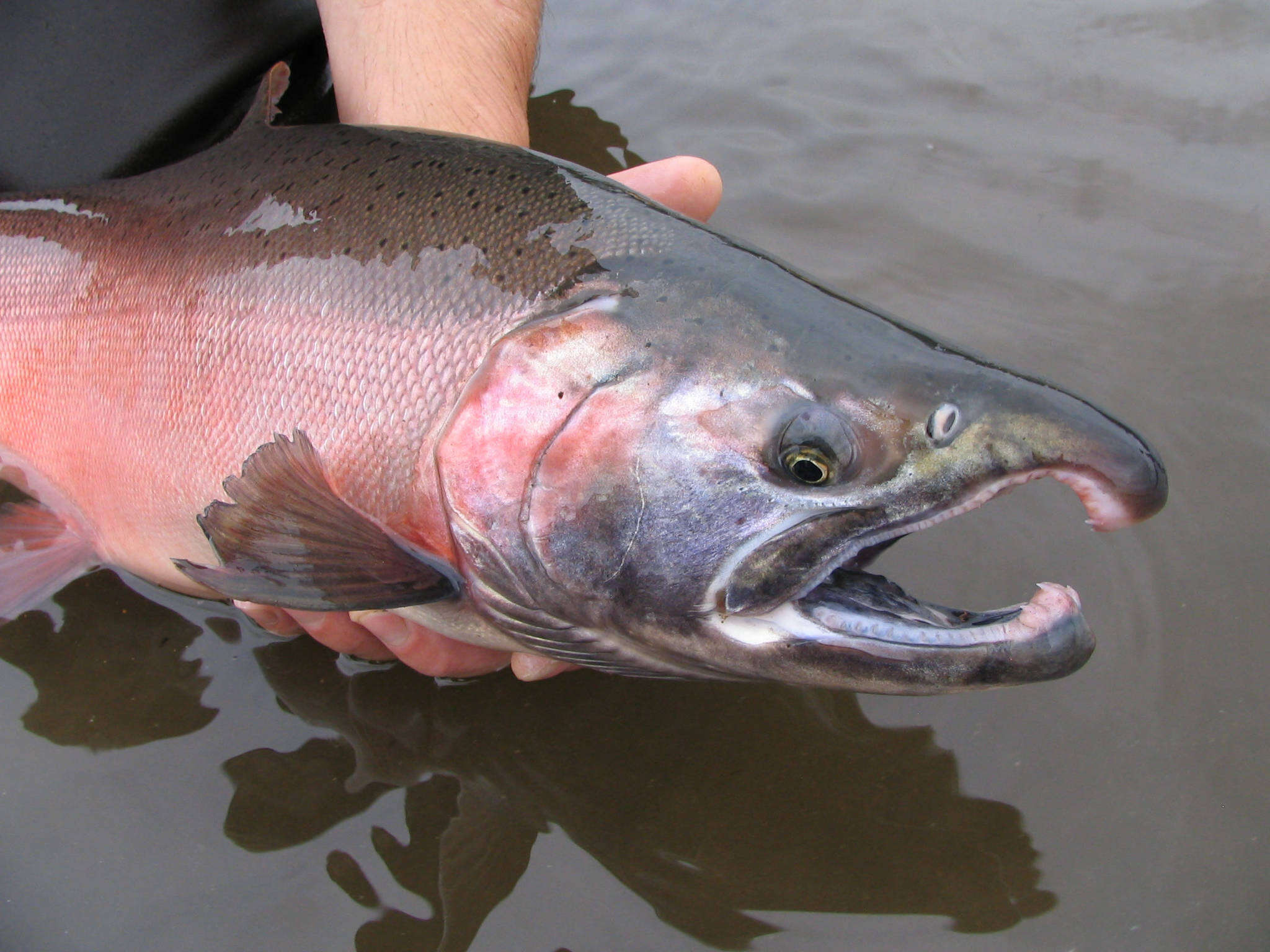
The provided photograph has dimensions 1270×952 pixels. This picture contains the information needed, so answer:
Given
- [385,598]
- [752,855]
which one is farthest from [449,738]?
[752,855]

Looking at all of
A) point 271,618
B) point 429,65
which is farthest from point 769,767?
point 429,65

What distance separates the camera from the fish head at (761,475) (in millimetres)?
1697

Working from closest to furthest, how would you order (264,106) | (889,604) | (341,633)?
(889,604) → (341,633) → (264,106)

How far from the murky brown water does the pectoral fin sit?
27.9 inches

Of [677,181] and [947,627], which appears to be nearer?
[947,627]

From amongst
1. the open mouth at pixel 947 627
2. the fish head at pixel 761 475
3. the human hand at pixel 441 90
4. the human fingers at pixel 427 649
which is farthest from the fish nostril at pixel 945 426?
the human fingers at pixel 427 649

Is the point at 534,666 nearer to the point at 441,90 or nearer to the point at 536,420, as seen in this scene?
the point at 536,420

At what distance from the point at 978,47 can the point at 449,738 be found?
4339 mm

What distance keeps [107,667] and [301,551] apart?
1.26 m

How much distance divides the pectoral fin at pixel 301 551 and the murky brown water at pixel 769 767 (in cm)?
71

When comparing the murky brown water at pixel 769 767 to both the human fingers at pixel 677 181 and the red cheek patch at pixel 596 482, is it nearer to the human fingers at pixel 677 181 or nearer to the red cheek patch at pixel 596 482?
the red cheek patch at pixel 596 482

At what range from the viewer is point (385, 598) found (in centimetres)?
198

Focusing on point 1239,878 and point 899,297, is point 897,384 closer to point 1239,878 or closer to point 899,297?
point 1239,878

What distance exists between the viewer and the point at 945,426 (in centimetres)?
170
